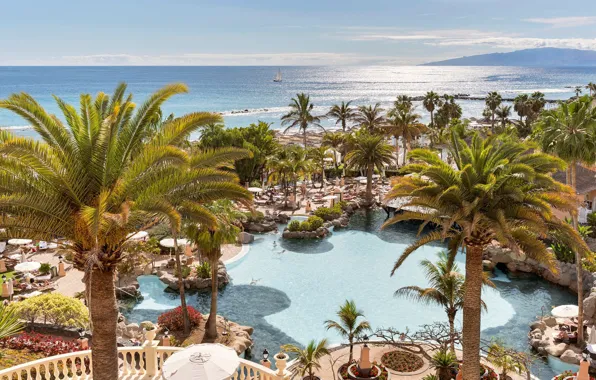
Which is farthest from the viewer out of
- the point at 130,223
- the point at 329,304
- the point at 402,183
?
the point at 329,304

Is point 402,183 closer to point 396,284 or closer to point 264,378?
point 264,378

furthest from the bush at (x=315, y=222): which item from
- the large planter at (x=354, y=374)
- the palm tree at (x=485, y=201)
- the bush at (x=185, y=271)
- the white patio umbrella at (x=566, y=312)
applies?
the palm tree at (x=485, y=201)

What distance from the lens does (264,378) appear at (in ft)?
44.5

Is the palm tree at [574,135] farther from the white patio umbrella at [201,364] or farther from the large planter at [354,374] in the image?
the white patio umbrella at [201,364]

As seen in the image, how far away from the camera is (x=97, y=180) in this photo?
11070 millimetres

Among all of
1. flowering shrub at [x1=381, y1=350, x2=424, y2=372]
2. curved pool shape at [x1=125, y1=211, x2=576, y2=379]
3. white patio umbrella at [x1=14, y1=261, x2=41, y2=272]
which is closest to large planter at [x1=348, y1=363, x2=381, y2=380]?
flowering shrub at [x1=381, y1=350, x2=424, y2=372]

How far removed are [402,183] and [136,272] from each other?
19.8m

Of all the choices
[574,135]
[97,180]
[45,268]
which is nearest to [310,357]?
[97,180]

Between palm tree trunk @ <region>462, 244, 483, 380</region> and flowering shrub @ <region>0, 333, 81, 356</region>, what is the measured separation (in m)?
12.5

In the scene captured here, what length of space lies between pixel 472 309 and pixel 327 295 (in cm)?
1384

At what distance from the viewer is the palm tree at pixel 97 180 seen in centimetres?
1048

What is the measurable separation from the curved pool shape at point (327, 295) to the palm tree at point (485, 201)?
8.75 m

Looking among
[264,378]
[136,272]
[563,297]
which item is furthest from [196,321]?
[563,297]

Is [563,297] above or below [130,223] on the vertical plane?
below
